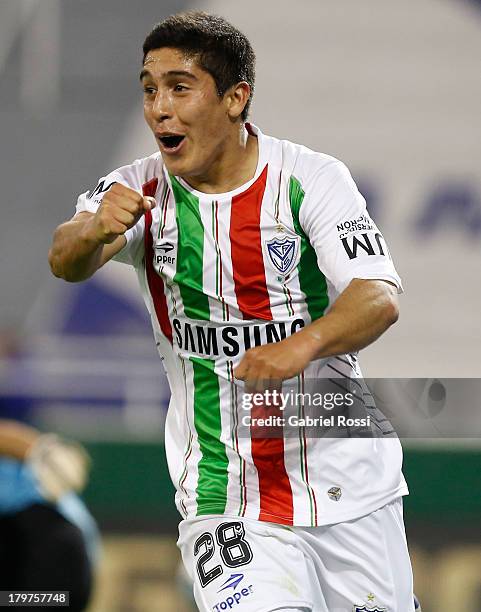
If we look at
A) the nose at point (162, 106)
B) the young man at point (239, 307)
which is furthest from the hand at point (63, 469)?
the nose at point (162, 106)

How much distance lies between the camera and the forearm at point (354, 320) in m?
2.78

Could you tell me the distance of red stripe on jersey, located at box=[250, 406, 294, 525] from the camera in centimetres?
325

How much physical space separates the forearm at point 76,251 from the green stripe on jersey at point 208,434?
410 millimetres

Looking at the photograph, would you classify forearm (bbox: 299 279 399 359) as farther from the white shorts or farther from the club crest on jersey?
the white shorts

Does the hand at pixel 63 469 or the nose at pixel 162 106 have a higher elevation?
the nose at pixel 162 106

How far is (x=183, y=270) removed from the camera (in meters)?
3.31

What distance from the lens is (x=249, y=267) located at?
10.7 ft

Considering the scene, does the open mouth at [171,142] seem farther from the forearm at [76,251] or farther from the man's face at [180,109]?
the forearm at [76,251]

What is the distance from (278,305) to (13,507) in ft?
8.69

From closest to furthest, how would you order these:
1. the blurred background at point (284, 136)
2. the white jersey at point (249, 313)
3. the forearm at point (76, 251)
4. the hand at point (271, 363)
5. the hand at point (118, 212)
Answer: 1. the hand at point (271, 363)
2. the hand at point (118, 212)
3. the forearm at point (76, 251)
4. the white jersey at point (249, 313)
5. the blurred background at point (284, 136)

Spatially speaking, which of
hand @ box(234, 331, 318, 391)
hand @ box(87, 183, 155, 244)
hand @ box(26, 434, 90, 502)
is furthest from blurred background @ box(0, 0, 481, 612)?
hand @ box(234, 331, 318, 391)

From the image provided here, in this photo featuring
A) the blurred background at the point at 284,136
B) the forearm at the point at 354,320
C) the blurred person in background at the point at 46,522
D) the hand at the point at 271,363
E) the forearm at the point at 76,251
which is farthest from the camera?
the blurred background at the point at 284,136

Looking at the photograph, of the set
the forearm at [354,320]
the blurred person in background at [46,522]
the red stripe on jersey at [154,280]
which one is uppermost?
the red stripe on jersey at [154,280]

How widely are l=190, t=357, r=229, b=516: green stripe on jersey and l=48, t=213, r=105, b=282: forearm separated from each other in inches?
16.2
